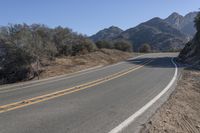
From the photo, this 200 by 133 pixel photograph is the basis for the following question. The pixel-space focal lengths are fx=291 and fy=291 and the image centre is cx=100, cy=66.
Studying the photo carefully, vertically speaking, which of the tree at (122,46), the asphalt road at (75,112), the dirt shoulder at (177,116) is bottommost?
the tree at (122,46)

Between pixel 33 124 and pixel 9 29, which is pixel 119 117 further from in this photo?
pixel 9 29

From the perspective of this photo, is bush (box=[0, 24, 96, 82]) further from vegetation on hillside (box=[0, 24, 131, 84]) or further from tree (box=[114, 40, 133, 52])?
tree (box=[114, 40, 133, 52])

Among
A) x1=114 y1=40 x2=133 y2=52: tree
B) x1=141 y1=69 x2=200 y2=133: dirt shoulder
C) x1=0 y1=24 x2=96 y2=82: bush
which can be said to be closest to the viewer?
x1=141 y1=69 x2=200 y2=133: dirt shoulder

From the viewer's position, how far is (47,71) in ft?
79.2

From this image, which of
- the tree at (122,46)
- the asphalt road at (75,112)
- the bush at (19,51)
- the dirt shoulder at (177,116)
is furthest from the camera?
the tree at (122,46)

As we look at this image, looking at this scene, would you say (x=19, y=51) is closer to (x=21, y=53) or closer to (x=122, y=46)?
(x=21, y=53)

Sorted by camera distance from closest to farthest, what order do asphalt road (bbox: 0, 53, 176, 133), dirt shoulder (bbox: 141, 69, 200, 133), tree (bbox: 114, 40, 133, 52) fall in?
1. asphalt road (bbox: 0, 53, 176, 133)
2. dirt shoulder (bbox: 141, 69, 200, 133)
3. tree (bbox: 114, 40, 133, 52)

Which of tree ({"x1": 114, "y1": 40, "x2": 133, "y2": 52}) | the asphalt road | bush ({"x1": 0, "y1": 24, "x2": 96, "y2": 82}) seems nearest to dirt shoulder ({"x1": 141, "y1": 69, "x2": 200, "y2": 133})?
the asphalt road

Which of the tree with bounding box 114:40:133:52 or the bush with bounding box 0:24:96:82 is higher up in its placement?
the bush with bounding box 0:24:96:82

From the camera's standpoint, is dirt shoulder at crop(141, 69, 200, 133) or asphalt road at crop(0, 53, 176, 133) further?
dirt shoulder at crop(141, 69, 200, 133)

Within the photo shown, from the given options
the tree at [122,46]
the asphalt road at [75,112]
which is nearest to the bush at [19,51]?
the asphalt road at [75,112]

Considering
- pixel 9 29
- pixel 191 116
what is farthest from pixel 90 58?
pixel 191 116

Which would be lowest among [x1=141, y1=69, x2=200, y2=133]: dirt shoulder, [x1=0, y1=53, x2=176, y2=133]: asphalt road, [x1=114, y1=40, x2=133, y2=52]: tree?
[x1=114, y1=40, x2=133, y2=52]: tree

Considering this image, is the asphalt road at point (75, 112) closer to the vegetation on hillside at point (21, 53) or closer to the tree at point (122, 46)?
the vegetation on hillside at point (21, 53)
